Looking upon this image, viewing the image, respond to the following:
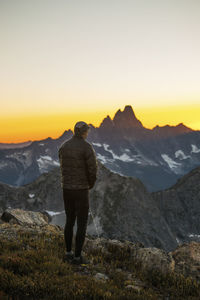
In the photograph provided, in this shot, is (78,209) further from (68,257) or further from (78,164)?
(68,257)

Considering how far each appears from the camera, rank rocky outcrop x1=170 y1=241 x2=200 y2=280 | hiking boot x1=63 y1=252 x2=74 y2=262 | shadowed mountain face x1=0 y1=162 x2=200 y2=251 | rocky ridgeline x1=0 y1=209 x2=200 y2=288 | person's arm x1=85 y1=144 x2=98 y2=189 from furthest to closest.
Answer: shadowed mountain face x1=0 y1=162 x2=200 y2=251, rocky outcrop x1=170 y1=241 x2=200 y2=280, rocky ridgeline x1=0 y1=209 x2=200 y2=288, hiking boot x1=63 y1=252 x2=74 y2=262, person's arm x1=85 y1=144 x2=98 y2=189

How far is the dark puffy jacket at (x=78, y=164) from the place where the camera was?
6.96m

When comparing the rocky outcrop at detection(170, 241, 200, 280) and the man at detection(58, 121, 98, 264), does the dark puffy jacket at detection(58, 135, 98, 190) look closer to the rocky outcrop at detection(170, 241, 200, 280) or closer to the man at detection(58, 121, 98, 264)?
the man at detection(58, 121, 98, 264)

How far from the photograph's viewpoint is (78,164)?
7012 millimetres

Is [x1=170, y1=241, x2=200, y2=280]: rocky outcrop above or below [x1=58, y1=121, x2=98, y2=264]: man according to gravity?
below

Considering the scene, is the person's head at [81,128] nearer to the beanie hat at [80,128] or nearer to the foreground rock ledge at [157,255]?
the beanie hat at [80,128]

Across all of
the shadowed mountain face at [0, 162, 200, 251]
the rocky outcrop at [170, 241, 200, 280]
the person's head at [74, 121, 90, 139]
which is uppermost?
the person's head at [74, 121, 90, 139]

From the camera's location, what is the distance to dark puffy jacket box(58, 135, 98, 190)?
6965 mm

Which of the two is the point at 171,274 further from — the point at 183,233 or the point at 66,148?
the point at 183,233

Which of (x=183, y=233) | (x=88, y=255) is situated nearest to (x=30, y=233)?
(x=88, y=255)

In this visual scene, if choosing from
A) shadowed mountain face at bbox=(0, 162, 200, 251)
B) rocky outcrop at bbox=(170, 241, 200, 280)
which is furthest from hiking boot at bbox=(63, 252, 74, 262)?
shadowed mountain face at bbox=(0, 162, 200, 251)

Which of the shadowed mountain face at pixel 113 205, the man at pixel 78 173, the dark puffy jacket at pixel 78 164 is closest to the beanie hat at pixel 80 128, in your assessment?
the man at pixel 78 173

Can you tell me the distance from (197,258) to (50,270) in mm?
5163

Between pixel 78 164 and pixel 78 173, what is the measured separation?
0.23 meters
